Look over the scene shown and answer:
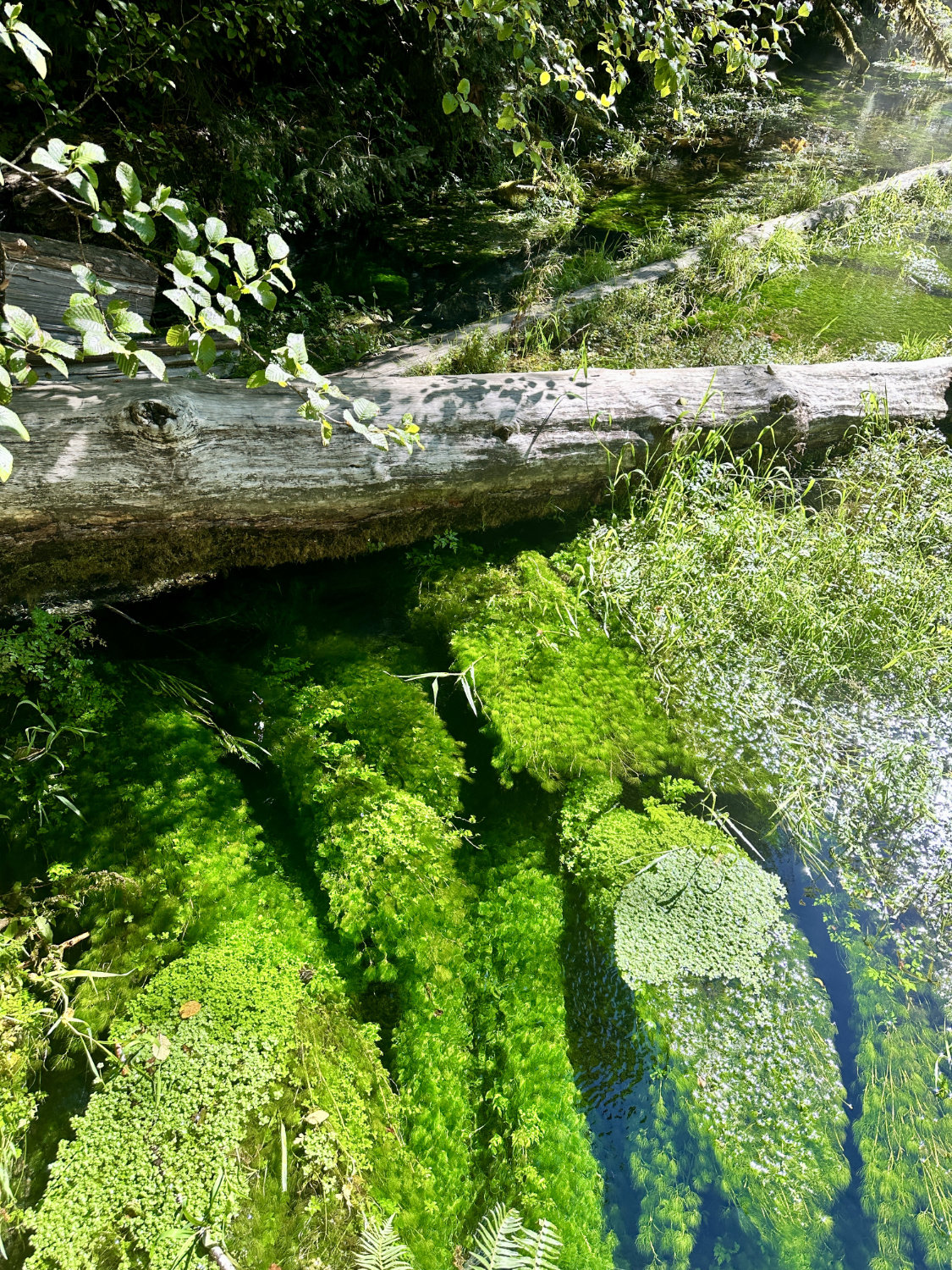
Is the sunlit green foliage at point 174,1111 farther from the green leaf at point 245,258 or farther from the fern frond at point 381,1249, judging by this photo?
the green leaf at point 245,258

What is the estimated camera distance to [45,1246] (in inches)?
52.7

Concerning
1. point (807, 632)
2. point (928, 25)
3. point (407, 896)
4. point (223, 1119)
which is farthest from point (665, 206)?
point (223, 1119)

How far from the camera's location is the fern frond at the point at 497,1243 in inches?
52.0

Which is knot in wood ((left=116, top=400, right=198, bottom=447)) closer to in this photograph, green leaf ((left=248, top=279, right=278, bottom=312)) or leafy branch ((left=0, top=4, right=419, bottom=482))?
leafy branch ((left=0, top=4, right=419, bottom=482))

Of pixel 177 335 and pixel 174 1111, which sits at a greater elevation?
pixel 177 335

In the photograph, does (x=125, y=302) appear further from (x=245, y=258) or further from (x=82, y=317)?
(x=245, y=258)

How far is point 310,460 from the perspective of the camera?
2.42m

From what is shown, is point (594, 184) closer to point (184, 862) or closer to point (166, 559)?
point (166, 559)

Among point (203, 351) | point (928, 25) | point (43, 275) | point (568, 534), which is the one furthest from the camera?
point (928, 25)

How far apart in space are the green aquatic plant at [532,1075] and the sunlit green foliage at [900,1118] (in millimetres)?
620

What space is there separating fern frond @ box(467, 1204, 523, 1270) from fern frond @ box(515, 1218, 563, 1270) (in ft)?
0.04

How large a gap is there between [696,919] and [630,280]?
3769 mm

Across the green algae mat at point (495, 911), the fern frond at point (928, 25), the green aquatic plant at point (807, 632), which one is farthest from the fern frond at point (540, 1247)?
the fern frond at point (928, 25)

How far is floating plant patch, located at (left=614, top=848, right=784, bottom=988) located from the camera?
183 centimetres
